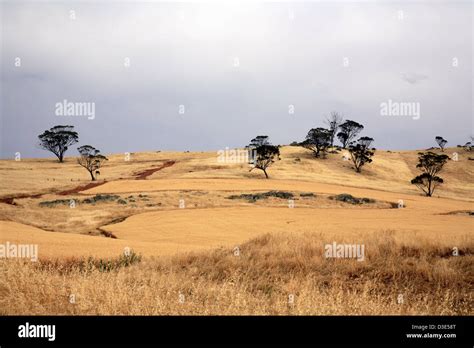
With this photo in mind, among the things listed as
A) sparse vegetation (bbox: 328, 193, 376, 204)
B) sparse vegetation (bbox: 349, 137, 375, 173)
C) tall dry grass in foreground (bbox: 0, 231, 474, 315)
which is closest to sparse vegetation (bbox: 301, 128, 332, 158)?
sparse vegetation (bbox: 349, 137, 375, 173)

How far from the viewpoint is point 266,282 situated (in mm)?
11633

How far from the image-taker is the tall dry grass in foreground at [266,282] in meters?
8.61

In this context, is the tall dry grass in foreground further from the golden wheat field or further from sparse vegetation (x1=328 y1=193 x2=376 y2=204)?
sparse vegetation (x1=328 y1=193 x2=376 y2=204)

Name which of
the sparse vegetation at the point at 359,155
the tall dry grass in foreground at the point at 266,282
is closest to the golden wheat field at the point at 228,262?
the tall dry grass in foreground at the point at 266,282

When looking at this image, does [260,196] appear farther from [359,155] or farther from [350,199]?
[359,155]
